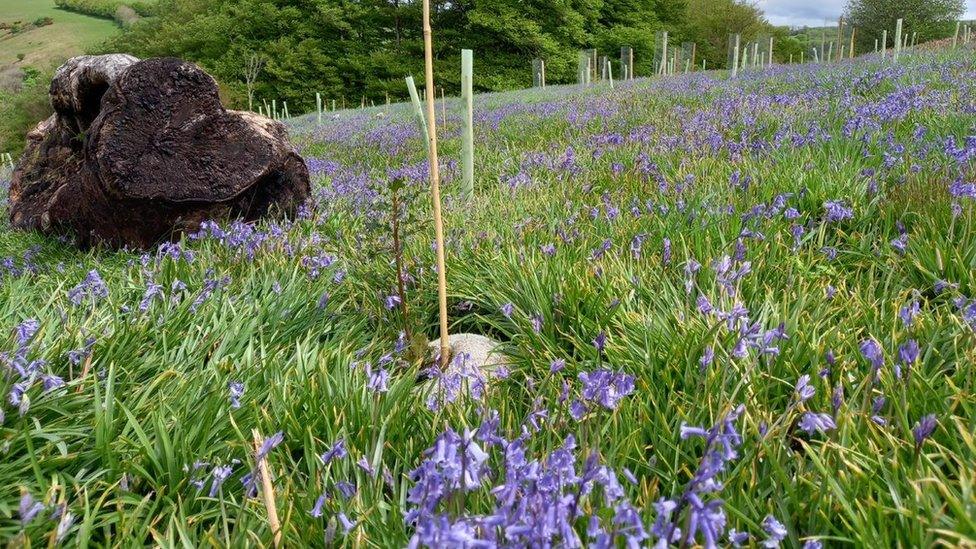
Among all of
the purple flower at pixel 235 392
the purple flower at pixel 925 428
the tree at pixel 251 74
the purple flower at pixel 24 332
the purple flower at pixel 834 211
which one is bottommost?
the purple flower at pixel 235 392

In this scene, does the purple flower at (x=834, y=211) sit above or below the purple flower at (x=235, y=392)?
above

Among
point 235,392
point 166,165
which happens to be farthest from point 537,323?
point 166,165

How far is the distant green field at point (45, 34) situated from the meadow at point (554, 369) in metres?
115

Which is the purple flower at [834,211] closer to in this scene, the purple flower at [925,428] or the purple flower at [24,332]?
the purple flower at [925,428]

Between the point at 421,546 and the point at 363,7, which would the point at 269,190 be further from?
the point at 363,7

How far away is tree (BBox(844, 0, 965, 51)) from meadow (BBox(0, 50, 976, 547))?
6154 centimetres

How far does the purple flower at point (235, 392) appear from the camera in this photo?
217 cm

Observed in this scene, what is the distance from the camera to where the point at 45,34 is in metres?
114

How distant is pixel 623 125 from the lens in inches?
339

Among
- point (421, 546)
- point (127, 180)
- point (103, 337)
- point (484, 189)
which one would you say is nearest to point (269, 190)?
point (127, 180)

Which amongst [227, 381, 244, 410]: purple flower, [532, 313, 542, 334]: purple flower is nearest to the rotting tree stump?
[227, 381, 244, 410]: purple flower

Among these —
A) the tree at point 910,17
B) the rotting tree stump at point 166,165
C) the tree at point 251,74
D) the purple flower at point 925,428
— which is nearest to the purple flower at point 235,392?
the purple flower at point 925,428

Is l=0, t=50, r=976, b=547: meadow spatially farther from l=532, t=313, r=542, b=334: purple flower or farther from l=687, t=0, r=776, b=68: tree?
l=687, t=0, r=776, b=68: tree

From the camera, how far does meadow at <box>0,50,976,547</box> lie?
141cm
